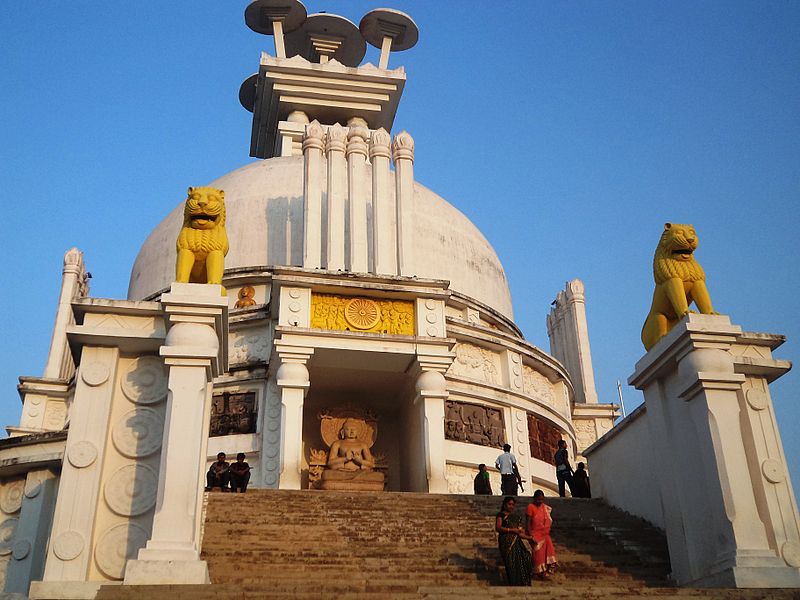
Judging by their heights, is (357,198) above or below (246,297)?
above

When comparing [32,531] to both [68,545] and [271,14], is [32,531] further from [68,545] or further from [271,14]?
[271,14]

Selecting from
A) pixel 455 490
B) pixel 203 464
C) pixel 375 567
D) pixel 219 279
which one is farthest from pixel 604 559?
pixel 455 490

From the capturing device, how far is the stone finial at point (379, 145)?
24.1 metres

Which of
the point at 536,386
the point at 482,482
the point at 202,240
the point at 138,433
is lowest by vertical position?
the point at 138,433

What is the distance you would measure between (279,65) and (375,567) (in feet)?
84.8

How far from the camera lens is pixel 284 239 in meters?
26.5

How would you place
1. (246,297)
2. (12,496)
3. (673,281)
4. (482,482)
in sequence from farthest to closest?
(246,297) < (482,482) < (12,496) < (673,281)

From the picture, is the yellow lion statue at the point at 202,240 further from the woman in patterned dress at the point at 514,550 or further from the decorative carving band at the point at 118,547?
the woman in patterned dress at the point at 514,550

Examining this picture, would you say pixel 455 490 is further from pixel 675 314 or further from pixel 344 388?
pixel 675 314

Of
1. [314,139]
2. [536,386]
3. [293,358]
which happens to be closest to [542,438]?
[536,386]

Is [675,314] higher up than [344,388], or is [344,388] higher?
[344,388]

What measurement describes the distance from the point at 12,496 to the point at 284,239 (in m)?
12.6

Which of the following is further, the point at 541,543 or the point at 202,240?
the point at 202,240

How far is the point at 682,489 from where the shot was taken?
11.6 metres
